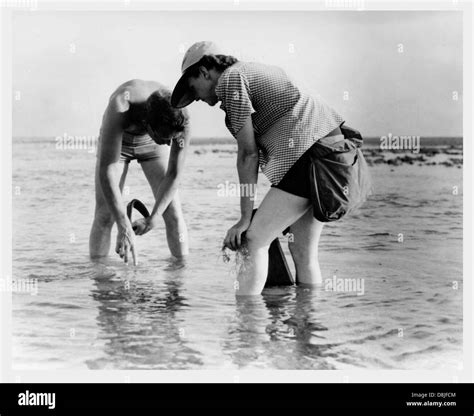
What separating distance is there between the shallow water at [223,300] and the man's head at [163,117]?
2.86 ft

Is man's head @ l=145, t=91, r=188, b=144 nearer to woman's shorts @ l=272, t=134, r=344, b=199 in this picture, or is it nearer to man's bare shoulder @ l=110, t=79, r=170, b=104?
man's bare shoulder @ l=110, t=79, r=170, b=104

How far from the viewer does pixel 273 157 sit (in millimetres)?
3949

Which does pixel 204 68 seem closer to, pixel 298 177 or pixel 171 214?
pixel 298 177

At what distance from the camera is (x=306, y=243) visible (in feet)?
13.9

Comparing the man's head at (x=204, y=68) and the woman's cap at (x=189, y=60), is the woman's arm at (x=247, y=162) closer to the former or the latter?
the man's head at (x=204, y=68)

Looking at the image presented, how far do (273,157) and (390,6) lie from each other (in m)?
1.26

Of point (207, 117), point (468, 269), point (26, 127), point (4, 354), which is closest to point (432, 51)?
point (468, 269)

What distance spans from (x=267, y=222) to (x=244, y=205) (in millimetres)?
145

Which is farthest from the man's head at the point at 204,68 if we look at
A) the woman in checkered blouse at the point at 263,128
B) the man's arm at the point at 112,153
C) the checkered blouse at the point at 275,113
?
the man's arm at the point at 112,153

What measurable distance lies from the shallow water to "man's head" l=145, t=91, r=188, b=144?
87cm

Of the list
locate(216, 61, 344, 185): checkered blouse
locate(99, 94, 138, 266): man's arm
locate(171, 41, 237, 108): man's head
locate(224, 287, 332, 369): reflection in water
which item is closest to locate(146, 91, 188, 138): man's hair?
locate(99, 94, 138, 266): man's arm

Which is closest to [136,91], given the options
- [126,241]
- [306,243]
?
[126,241]
